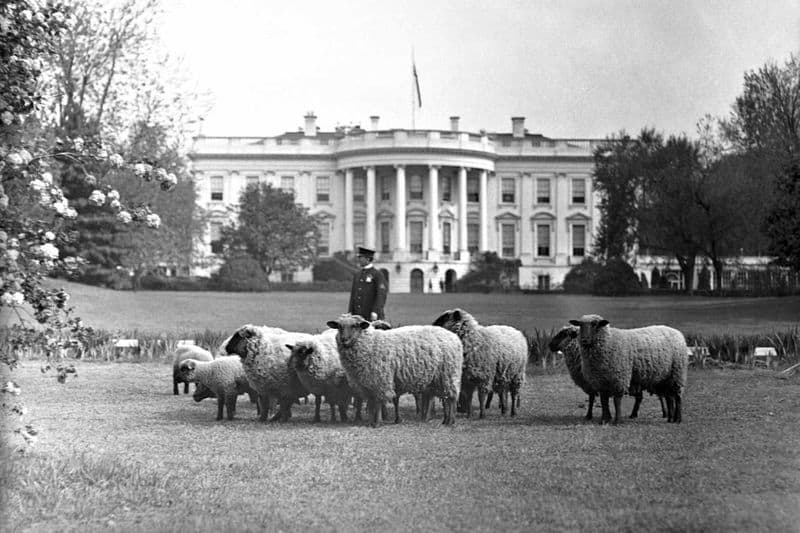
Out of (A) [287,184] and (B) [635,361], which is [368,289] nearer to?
(B) [635,361]

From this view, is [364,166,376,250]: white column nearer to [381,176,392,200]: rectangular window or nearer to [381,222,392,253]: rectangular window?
[381,176,392,200]: rectangular window

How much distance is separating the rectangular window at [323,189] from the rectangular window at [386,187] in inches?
110

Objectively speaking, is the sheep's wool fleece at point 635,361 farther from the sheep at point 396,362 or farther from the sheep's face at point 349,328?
the sheep's face at point 349,328

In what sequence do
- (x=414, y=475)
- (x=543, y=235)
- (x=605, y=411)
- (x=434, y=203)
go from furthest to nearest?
(x=434, y=203) < (x=543, y=235) < (x=605, y=411) < (x=414, y=475)

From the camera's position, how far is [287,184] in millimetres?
36031

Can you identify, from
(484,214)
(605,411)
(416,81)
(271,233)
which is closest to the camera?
(605,411)

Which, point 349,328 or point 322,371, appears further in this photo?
point 322,371

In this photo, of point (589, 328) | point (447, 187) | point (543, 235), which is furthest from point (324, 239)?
point (589, 328)

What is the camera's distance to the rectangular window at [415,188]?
35.3m

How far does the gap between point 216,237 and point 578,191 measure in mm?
14748

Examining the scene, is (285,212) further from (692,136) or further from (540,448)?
(540,448)

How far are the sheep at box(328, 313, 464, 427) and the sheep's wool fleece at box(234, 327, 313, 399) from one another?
2.87 ft

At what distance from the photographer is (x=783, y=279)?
13852 mm

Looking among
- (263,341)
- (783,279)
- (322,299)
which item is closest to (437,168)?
(322,299)
